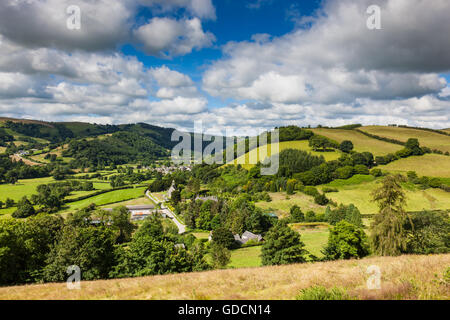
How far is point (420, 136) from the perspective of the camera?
114750 mm

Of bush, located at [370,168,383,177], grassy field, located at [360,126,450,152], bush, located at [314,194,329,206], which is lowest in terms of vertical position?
bush, located at [314,194,329,206]

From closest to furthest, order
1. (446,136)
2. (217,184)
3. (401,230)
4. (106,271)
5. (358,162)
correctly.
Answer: (401,230), (106,271), (358,162), (217,184), (446,136)

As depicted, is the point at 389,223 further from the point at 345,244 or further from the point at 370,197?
the point at 370,197

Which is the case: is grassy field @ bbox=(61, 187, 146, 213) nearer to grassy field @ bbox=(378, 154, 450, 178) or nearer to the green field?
the green field

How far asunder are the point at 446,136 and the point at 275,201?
107 meters

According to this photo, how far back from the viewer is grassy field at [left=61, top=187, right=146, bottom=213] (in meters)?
84.1

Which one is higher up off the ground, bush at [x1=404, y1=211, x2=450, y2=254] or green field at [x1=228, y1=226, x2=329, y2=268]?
bush at [x1=404, y1=211, x2=450, y2=254]

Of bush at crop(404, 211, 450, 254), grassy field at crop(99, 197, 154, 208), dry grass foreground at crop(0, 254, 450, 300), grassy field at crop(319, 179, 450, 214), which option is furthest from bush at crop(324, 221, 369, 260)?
grassy field at crop(99, 197, 154, 208)

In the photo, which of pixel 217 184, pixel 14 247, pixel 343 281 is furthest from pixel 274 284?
pixel 217 184

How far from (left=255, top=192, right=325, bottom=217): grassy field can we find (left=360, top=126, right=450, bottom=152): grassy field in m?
70.4

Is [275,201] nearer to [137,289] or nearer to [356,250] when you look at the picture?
[356,250]

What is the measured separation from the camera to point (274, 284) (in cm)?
993

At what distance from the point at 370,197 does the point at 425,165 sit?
34026mm

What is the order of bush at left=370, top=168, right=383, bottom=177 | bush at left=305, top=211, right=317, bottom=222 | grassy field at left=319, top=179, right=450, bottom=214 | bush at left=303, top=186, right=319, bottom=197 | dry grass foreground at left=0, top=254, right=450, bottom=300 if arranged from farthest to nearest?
bush at left=370, top=168, right=383, bottom=177 < bush at left=303, top=186, right=319, bottom=197 < bush at left=305, top=211, right=317, bottom=222 < grassy field at left=319, top=179, right=450, bottom=214 < dry grass foreground at left=0, top=254, right=450, bottom=300
